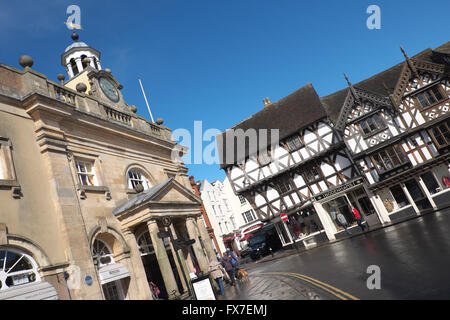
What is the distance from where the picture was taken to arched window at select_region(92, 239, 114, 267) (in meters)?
11.7

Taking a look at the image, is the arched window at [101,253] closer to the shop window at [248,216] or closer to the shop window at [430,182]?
the shop window at [430,182]

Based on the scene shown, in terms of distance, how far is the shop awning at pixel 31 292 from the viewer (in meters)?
7.96

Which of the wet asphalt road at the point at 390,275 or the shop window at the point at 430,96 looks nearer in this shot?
the wet asphalt road at the point at 390,275

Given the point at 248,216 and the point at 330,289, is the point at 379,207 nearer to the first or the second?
the point at 330,289

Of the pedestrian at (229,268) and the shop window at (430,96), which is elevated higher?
the shop window at (430,96)

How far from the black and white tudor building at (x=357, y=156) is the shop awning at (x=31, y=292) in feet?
66.0

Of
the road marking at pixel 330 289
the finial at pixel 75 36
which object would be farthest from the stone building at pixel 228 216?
the road marking at pixel 330 289

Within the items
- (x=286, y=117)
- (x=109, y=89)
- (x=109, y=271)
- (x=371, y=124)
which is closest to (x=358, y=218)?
(x=371, y=124)

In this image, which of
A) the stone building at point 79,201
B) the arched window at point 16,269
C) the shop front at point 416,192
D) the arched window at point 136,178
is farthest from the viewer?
the shop front at point 416,192

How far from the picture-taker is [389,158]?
23312 millimetres

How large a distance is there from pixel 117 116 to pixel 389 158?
1989 cm

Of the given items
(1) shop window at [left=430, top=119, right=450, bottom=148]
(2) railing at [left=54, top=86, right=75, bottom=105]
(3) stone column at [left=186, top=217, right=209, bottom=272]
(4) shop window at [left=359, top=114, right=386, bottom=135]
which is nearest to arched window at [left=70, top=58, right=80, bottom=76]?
(2) railing at [left=54, top=86, right=75, bottom=105]

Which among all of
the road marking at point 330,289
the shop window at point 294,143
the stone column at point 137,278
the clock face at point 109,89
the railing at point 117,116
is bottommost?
the road marking at point 330,289

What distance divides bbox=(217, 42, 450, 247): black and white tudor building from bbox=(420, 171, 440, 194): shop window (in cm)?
7
